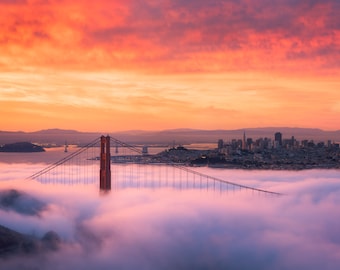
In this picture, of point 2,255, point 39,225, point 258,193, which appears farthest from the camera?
point 258,193

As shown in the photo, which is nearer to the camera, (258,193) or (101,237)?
(101,237)

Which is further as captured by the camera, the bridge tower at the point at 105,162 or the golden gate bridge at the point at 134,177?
the golden gate bridge at the point at 134,177

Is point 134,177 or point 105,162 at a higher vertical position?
point 105,162

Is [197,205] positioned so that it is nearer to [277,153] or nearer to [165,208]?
[165,208]

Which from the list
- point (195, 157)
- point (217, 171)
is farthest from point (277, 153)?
point (217, 171)

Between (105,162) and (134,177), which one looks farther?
(134,177)

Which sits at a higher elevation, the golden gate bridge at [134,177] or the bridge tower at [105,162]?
the bridge tower at [105,162]

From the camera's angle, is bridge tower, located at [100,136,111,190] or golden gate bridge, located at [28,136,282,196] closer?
bridge tower, located at [100,136,111,190]

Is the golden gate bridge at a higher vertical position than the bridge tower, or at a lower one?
lower
